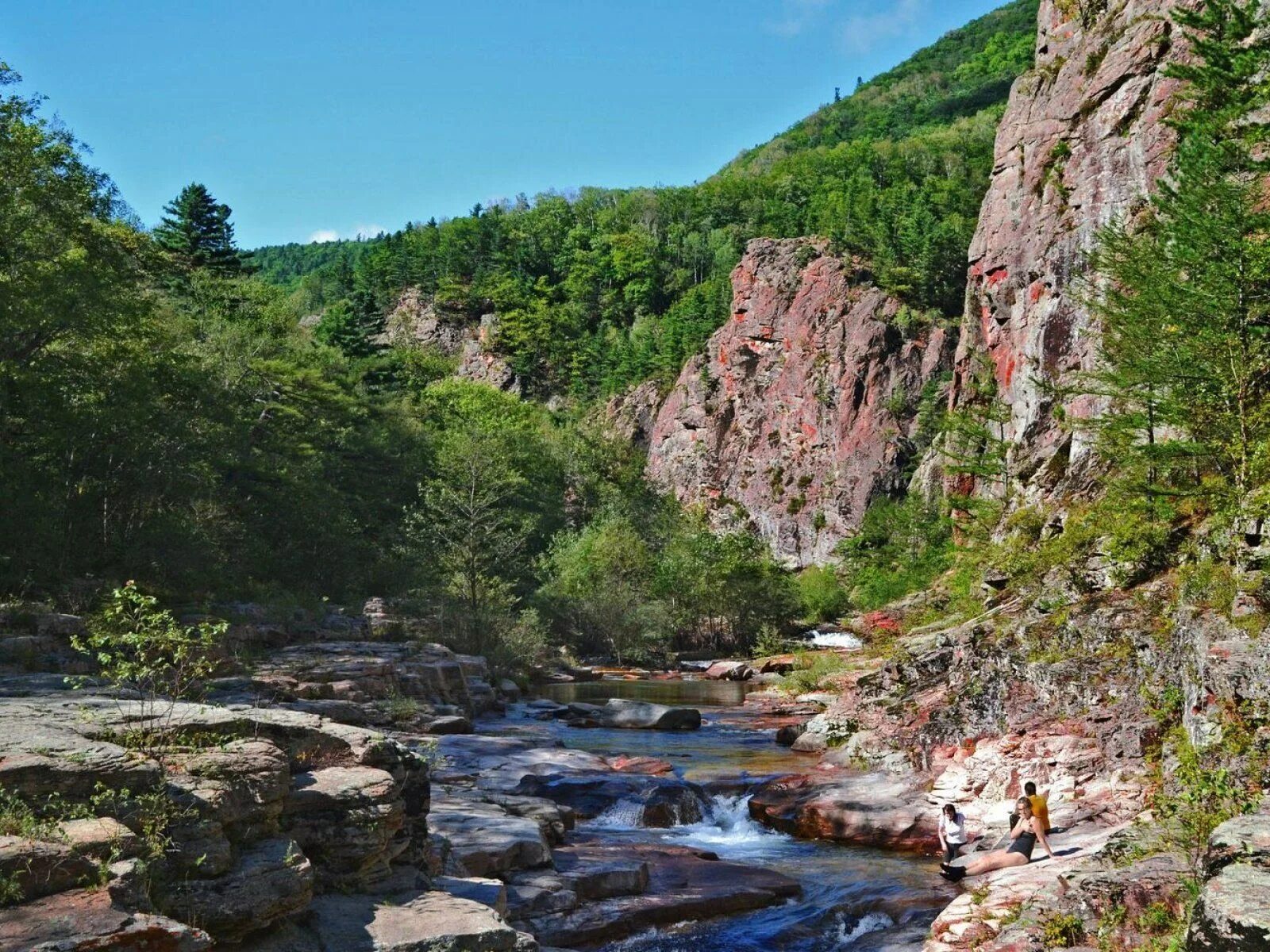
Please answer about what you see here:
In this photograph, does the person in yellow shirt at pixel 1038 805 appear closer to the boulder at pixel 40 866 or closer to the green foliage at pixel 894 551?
the boulder at pixel 40 866

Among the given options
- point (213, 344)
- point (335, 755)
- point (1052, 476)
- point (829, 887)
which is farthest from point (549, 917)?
point (213, 344)

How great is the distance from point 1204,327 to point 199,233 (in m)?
65.6

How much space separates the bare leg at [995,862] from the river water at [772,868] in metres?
0.57

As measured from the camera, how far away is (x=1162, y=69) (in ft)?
115

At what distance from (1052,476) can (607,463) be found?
65.3 meters

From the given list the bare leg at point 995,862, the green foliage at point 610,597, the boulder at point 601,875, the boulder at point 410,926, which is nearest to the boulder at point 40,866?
the boulder at point 410,926

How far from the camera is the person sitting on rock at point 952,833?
15.0 metres

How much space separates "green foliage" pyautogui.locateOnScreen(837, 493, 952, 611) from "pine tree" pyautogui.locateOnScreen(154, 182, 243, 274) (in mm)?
47729

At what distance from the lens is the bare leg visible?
1393 cm

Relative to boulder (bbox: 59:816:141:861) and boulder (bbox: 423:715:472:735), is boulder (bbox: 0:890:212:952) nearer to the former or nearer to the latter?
boulder (bbox: 59:816:141:861)

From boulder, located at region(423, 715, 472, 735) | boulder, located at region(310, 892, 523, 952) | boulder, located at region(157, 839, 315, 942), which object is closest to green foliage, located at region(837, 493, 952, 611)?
boulder, located at region(423, 715, 472, 735)

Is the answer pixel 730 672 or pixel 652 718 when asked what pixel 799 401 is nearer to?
pixel 730 672

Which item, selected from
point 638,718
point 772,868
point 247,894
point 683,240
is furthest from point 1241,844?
point 683,240

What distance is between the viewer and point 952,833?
15055mm
